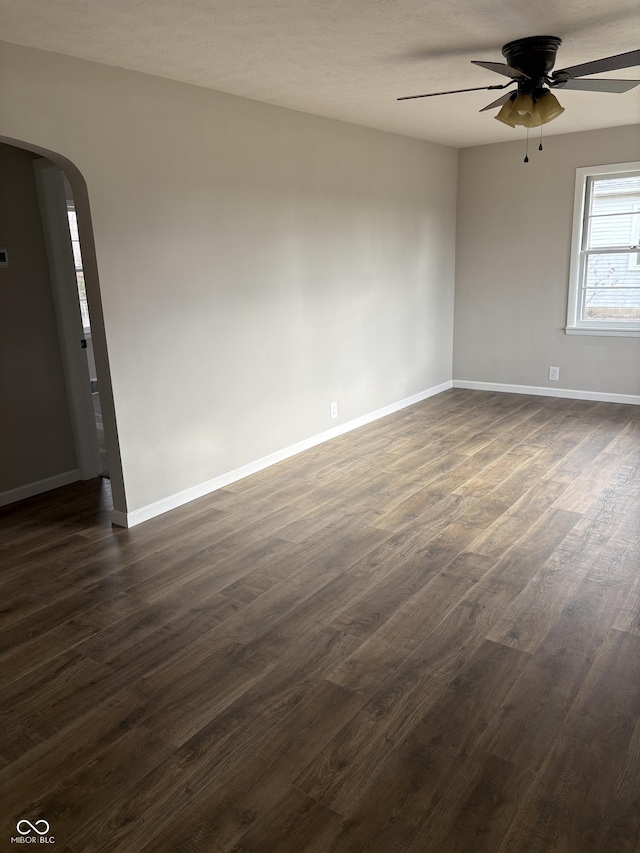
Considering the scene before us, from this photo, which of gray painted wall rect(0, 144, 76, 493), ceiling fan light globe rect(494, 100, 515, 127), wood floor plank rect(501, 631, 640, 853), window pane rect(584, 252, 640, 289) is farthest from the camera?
window pane rect(584, 252, 640, 289)

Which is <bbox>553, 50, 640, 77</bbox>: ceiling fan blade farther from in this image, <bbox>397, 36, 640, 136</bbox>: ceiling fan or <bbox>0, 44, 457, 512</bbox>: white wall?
<bbox>0, 44, 457, 512</bbox>: white wall

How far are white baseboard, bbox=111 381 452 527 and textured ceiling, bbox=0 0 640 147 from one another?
246 centimetres

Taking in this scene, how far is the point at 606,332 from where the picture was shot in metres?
6.14


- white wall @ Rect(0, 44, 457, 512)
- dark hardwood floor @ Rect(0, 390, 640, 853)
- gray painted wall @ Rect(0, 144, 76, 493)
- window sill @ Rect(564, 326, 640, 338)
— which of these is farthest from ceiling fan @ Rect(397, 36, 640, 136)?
window sill @ Rect(564, 326, 640, 338)

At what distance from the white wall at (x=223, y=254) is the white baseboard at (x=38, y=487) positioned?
95cm

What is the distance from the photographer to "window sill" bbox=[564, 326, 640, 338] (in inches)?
237

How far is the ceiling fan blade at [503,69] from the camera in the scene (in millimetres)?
2830

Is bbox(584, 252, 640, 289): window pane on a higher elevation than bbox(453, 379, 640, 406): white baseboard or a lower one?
higher

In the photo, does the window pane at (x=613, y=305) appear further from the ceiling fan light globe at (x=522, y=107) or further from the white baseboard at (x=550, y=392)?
the ceiling fan light globe at (x=522, y=107)

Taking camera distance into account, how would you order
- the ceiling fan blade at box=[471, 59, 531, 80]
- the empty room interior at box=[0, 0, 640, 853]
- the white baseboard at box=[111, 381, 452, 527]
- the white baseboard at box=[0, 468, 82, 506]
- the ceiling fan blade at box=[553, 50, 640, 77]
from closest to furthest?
the empty room interior at box=[0, 0, 640, 853] → the ceiling fan blade at box=[553, 50, 640, 77] → the ceiling fan blade at box=[471, 59, 531, 80] → the white baseboard at box=[111, 381, 452, 527] → the white baseboard at box=[0, 468, 82, 506]

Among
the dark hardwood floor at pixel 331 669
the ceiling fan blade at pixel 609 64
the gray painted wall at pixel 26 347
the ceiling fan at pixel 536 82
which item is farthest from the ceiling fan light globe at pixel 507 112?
the gray painted wall at pixel 26 347

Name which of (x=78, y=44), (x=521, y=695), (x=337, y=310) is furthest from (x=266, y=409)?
(x=521, y=695)

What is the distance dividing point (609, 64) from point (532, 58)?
1.68 ft

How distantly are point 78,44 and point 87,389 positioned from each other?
7.57ft
